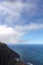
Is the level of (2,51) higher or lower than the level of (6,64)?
higher

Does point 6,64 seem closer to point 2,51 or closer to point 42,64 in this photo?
point 2,51

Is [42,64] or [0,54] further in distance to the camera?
[42,64]

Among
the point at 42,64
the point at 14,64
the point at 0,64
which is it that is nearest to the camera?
the point at 0,64

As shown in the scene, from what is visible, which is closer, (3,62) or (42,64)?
(3,62)

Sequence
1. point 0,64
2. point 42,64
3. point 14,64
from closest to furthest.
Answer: point 0,64 → point 14,64 → point 42,64

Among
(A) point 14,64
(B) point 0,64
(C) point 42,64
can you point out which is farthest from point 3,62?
(C) point 42,64

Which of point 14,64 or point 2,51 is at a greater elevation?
point 2,51

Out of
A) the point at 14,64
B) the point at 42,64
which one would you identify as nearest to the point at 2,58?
the point at 14,64

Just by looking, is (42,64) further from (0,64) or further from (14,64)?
(0,64)

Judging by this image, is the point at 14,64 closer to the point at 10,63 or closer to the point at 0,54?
the point at 10,63
